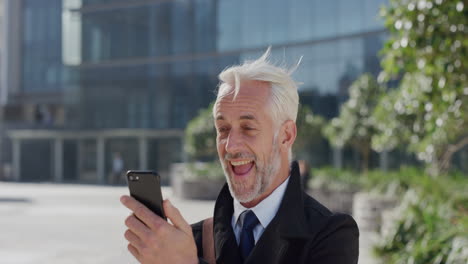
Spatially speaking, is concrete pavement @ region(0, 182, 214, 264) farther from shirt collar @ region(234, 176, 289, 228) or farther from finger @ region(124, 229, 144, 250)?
finger @ region(124, 229, 144, 250)

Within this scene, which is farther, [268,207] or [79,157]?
[79,157]

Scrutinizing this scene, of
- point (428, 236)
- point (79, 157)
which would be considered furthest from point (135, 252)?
point (79, 157)

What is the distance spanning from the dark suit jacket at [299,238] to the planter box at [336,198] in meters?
14.5

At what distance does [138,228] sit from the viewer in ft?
4.87

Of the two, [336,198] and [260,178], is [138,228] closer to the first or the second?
[260,178]

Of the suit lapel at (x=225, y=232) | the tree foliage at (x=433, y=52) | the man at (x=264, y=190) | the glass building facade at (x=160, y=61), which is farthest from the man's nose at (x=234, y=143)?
the glass building facade at (x=160, y=61)

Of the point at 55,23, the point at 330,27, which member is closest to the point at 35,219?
the point at 330,27

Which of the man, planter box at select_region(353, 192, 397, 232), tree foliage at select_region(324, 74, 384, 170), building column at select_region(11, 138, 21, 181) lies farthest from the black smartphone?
building column at select_region(11, 138, 21, 181)

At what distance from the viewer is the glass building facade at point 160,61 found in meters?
30.0

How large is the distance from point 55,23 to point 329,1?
66.9ft

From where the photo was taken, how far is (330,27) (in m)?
29.7

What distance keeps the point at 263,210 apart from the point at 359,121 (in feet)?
60.0

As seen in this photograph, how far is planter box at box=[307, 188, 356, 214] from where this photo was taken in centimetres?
1617

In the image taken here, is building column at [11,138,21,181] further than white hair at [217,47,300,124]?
Yes
